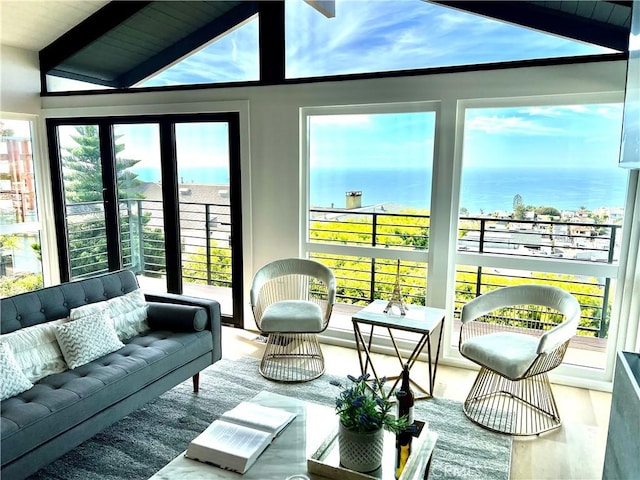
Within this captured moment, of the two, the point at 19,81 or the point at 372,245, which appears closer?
the point at 372,245

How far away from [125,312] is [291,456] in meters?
1.70

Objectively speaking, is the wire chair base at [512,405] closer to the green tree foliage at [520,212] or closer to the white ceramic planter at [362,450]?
the green tree foliage at [520,212]

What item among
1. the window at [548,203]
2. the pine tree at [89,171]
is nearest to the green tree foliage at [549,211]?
the window at [548,203]

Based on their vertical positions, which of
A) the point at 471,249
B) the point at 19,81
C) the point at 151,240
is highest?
the point at 19,81

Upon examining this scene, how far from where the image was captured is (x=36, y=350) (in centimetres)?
247

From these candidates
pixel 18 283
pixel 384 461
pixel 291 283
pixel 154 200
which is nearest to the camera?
pixel 384 461

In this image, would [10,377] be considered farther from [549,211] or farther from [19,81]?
[19,81]

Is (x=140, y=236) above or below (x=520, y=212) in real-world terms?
below

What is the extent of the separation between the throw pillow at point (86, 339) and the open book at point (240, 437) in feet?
3.34

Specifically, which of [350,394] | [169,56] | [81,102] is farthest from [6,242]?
[350,394]

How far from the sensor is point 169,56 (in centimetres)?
434

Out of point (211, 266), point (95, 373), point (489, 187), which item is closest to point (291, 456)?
point (95, 373)

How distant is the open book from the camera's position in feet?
5.92

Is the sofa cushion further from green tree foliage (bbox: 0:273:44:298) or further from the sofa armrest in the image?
green tree foliage (bbox: 0:273:44:298)
